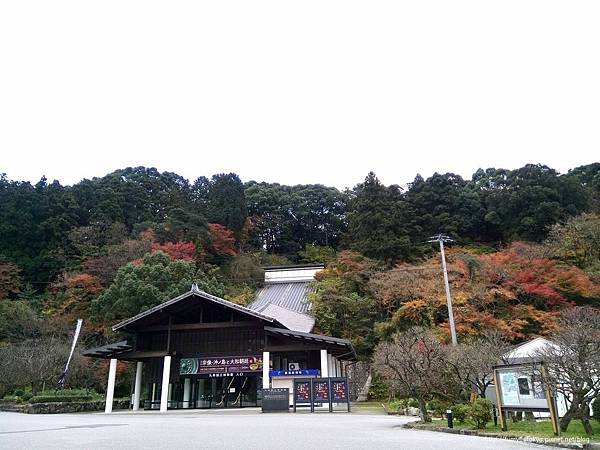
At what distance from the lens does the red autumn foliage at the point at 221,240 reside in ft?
126

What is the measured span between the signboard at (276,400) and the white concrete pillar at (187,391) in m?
7.34

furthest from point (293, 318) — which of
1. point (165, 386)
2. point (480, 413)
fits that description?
point (480, 413)

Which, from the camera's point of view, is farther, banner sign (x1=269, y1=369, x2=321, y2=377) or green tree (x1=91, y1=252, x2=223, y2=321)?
green tree (x1=91, y1=252, x2=223, y2=321)

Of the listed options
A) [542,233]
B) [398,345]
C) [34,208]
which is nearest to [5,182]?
[34,208]

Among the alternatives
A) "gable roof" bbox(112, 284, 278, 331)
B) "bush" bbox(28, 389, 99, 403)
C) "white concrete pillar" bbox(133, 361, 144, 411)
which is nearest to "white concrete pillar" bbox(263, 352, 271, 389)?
"gable roof" bbox(112, 284, 278, 331)

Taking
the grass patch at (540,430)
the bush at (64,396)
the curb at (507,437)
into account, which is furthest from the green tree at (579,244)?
the bush at (64,396)

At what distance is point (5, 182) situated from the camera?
4372 cm

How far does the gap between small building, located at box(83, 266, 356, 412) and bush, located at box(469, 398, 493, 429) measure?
11.2m

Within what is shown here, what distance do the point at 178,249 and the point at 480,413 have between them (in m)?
27.6

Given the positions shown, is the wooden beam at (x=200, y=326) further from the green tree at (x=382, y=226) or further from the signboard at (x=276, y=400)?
the green tree at (x=382, y=226)

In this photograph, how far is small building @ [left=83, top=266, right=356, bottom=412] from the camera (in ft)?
71.9

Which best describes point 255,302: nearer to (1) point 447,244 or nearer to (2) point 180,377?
(2) point 180,377

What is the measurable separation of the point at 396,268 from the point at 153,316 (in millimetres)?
14972

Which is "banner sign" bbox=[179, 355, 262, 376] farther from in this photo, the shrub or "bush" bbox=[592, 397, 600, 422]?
"bush" bbox=[592, 397, 600, 422]
